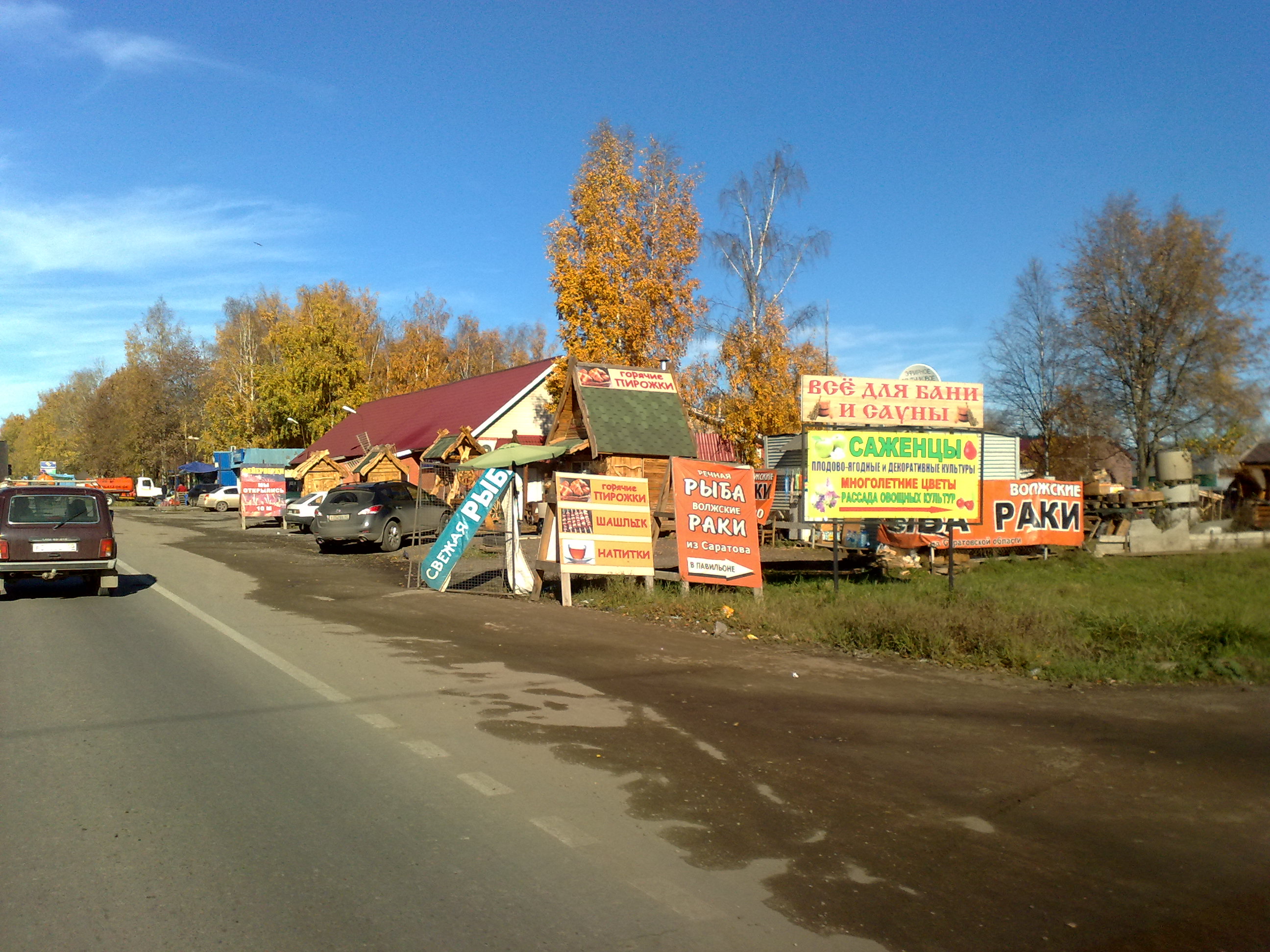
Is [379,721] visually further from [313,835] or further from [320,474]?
[320,474]

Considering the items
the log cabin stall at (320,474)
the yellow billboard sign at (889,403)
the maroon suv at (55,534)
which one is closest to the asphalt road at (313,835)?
the maroon suv at (55,534)

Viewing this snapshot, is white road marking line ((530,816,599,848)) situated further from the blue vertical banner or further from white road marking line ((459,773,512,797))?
the blue vertical banner

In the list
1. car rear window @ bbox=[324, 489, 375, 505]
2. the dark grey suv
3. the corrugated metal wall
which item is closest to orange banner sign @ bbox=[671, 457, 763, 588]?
the dark grey suv

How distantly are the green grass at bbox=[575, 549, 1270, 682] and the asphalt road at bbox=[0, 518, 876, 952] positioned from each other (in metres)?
5.23

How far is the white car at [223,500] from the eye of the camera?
5303 centimetres

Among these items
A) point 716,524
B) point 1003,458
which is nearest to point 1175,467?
point 1003,458

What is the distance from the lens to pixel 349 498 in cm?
2517

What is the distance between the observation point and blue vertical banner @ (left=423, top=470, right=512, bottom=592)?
1549 centimetres

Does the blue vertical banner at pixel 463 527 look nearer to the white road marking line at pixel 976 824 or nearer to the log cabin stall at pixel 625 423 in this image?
the white road marking line at pixel 976 824

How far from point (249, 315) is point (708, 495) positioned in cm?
7242

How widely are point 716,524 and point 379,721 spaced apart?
7.72 metres

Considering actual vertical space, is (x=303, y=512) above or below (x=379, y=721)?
above

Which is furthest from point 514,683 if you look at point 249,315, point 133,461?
point 133,461

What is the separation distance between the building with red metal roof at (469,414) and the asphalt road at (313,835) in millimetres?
31113
